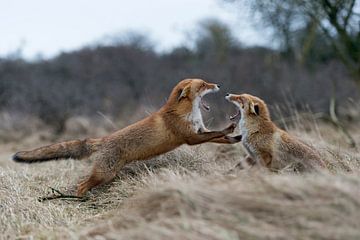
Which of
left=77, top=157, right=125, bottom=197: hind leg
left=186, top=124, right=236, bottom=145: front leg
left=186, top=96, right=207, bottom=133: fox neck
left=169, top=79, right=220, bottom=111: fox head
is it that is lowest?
left=77, top=157, right=125, bottom=197: hind leg

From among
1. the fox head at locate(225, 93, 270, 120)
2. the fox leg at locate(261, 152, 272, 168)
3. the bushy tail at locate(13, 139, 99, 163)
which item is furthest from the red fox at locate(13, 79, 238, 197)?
the fox leg at locate(261, 152, 272, 168)

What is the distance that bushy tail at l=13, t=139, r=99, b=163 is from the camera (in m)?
7.29

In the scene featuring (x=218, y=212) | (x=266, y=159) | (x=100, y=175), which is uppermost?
(x=218, y=212)

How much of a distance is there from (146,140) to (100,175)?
2.56 feet

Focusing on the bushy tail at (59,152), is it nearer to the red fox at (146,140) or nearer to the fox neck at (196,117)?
the red fox at (146,140)

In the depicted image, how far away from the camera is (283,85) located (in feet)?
73.5

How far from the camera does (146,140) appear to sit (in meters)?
7.26

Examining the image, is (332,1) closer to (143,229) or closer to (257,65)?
(143,229)

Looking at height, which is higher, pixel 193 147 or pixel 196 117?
pixel 196 117

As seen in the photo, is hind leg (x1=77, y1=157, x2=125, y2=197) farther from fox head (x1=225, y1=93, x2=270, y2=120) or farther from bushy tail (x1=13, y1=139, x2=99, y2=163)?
fox head (x1=225, y1=93, x2=270, y2=120)

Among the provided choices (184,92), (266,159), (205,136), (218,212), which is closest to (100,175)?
(205,136)

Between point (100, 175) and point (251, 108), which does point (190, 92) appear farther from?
point (100, 175)

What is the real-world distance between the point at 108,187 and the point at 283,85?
53.0 ft

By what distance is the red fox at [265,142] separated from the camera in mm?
6852
